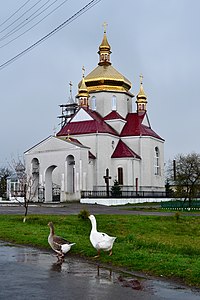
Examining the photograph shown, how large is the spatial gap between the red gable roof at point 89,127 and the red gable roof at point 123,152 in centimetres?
183

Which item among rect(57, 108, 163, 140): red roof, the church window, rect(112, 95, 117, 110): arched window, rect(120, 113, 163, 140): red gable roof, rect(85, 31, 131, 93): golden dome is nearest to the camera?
the church window

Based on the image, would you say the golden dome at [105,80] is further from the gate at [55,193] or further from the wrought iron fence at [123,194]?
the wrought iron fence at [123,194]

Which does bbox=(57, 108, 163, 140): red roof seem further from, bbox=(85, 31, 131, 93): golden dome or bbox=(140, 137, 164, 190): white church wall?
bbox=(85, 31, 131, 93): golden dome

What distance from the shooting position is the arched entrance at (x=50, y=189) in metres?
48.9

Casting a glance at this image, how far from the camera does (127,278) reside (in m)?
8.12

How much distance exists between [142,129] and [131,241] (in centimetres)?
4408

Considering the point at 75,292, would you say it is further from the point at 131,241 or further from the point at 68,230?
the point at 68,230

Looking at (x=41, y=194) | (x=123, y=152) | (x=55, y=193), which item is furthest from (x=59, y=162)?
(x=123, y=152)

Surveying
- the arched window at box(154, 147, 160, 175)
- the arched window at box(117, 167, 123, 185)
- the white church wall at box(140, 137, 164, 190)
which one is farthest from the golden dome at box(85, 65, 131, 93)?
the arched window at box(117, 167, 123, 185)

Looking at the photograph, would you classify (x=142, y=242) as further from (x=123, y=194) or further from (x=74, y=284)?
(x=123, y=194)

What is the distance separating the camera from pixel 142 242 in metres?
13.2

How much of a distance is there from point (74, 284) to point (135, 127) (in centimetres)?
5020

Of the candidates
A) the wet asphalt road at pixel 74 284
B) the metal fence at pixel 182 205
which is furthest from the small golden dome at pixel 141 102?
the wet asphalt road at pixel 74 284

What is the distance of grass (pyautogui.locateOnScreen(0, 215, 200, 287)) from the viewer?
882cm
